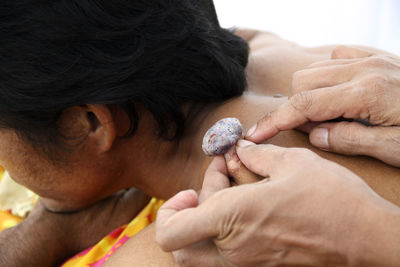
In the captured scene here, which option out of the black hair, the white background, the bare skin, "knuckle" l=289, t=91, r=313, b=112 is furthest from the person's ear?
the white background

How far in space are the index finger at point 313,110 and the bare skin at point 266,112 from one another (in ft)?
0.24

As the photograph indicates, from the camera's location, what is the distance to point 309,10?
2.77 m

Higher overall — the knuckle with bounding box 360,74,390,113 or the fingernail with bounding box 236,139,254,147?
the knuckle with bounding box 360,74,390,113

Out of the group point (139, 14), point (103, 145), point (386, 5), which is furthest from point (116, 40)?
point (386, 5)

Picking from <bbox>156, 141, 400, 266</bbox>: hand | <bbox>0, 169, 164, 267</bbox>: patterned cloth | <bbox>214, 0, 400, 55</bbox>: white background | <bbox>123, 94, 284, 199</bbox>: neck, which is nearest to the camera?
<bbox>156, 141, 400, 266</bbox>: hand

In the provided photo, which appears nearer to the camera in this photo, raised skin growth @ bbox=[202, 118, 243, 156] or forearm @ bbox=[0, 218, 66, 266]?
raised skin growth @ bbox=[202, 118, 243, 156]

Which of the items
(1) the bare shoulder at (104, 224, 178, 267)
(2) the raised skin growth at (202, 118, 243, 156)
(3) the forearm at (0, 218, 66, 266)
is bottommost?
(3) the forearm at (0, 218, 66, 266)

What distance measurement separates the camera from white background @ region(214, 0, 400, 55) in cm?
261

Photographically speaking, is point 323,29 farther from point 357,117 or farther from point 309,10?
point 357,117

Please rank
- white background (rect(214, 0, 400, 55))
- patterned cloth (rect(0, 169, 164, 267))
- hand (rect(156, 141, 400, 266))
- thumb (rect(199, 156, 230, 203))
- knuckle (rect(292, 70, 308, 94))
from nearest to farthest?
hand (rect(156, 141, 400, 266)) < thumb (rect(199, 156, 230, 203)) < knuckle (rect(292, 70, 308, 94)) < patterned cloth (rect(0, 169, 164, 267)) < white background (rect(214, 0, 400, 55))

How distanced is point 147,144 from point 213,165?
0.33m

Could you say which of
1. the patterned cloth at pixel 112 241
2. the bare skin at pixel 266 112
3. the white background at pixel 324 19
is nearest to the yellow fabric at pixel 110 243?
the patterned cloth at pixel 112 241

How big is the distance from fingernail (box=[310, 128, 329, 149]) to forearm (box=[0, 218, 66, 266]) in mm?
959

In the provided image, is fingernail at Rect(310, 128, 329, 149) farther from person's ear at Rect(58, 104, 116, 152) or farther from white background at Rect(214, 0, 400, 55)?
white background at Rect(214, 0, 400, 55)
